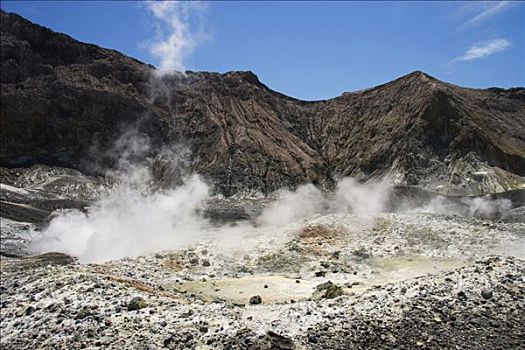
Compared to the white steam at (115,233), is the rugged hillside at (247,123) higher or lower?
higher

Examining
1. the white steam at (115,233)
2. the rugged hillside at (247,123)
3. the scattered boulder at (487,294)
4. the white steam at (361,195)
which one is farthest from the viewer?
the rugged hillside at (247,123)

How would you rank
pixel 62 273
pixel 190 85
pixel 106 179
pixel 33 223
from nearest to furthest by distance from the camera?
pixel 62 273 → pixel 33 223 → pixel 106 179 → pixel 190 85

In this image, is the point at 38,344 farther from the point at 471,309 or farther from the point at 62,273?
the point at 471,309

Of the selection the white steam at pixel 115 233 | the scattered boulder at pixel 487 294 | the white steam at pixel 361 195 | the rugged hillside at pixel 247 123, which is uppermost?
the rugged hillside at pixel 247 123

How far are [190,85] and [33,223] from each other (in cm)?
5353

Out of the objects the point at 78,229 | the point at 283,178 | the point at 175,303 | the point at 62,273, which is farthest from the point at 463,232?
the point at 283,178

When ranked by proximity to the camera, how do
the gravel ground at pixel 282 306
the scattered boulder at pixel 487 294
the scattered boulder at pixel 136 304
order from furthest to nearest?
the scattered boulder at pixel 136 304
the scattered boulder at pixel 487 294
the gravel ground at pixel 282 306

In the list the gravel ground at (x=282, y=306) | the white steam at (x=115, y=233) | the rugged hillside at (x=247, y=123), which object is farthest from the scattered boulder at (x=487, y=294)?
the rugged hillside at (x=247, y=123)

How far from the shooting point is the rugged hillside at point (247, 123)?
226ft

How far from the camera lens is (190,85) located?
304ft

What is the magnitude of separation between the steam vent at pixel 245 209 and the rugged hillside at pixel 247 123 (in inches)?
12.7

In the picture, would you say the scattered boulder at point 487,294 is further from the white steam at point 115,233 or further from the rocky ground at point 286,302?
the white steam at point 115,233

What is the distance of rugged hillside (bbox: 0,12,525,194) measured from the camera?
69.0 metres

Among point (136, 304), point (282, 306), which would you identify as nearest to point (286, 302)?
point (282, 306)
